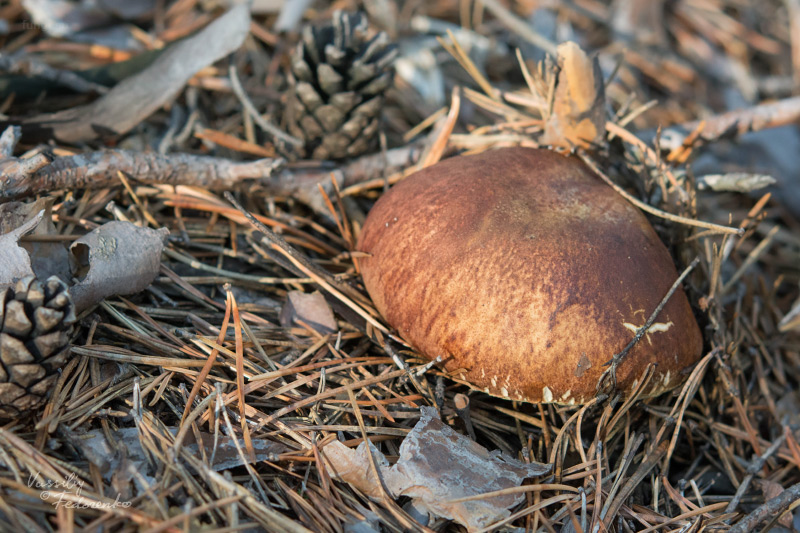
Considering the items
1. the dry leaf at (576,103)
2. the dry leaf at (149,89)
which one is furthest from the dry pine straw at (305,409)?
the dry leaf at (576,103)

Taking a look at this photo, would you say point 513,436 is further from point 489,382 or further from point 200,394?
point 200,394

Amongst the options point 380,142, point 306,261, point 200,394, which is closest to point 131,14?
point 380,142

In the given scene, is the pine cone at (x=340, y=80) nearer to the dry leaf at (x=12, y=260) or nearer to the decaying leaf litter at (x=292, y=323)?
the decaying leaf litter at (x=292, y=323)

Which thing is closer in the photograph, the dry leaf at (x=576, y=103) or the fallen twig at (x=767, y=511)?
the fallen twig at (x=767, y=511)

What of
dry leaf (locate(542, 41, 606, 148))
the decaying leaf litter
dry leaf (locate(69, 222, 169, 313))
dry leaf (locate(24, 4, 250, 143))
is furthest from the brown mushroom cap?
dry leaf (locate(24, 4, 250, 143))

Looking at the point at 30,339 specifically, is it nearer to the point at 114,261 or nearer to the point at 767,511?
the point at 114,261
